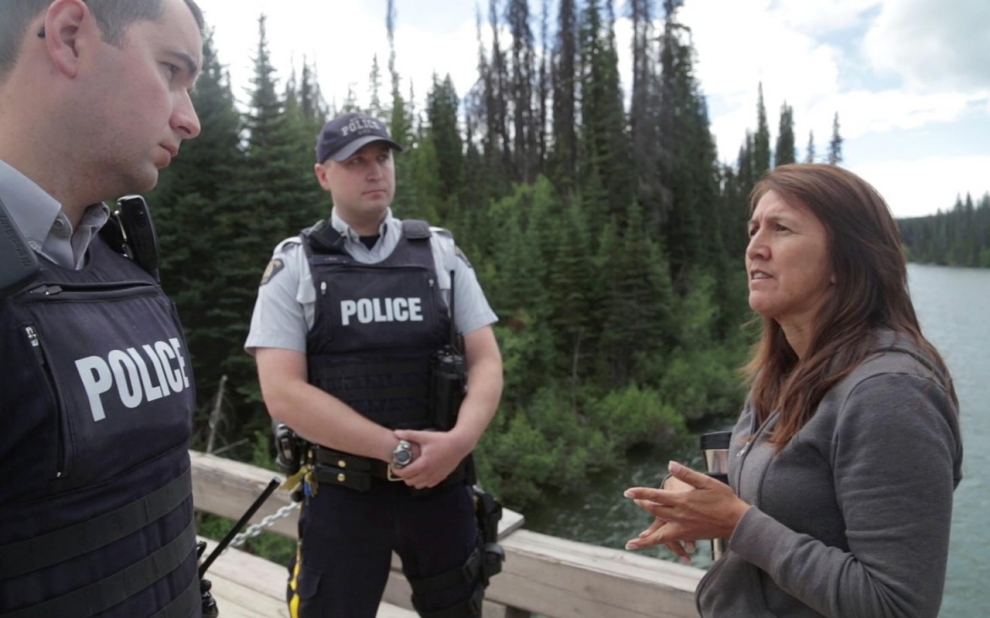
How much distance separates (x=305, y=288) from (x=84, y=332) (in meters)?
1.30

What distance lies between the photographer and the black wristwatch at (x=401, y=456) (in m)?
2.31

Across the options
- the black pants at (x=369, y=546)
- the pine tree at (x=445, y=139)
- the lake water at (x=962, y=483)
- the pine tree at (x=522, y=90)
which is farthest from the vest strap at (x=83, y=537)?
the pine tree at (x=522, y=90)

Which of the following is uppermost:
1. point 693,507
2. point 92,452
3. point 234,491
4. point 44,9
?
point 44,9

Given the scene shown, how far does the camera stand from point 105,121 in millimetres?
1218

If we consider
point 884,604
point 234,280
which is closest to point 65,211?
point 884,604

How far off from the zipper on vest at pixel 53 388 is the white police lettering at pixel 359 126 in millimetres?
1762

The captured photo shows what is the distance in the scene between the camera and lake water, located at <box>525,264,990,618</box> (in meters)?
4.25

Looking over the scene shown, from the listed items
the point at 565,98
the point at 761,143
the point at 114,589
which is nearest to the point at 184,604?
the point at 114,589

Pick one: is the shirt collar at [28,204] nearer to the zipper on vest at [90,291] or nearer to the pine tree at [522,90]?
the zipper on vest at [90,291]

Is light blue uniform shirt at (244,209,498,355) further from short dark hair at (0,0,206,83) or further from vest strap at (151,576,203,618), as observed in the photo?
short dark hair at (0,0,206,83)

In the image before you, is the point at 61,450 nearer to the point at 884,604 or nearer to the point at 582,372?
the point at 884,604

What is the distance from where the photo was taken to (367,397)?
2.49 meters

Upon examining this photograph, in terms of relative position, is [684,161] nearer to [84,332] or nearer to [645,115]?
[645,115]

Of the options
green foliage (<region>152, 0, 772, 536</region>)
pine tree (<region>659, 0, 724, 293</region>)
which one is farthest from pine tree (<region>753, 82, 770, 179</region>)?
pine tree (<region>659, 0, 724, 293</region>)
